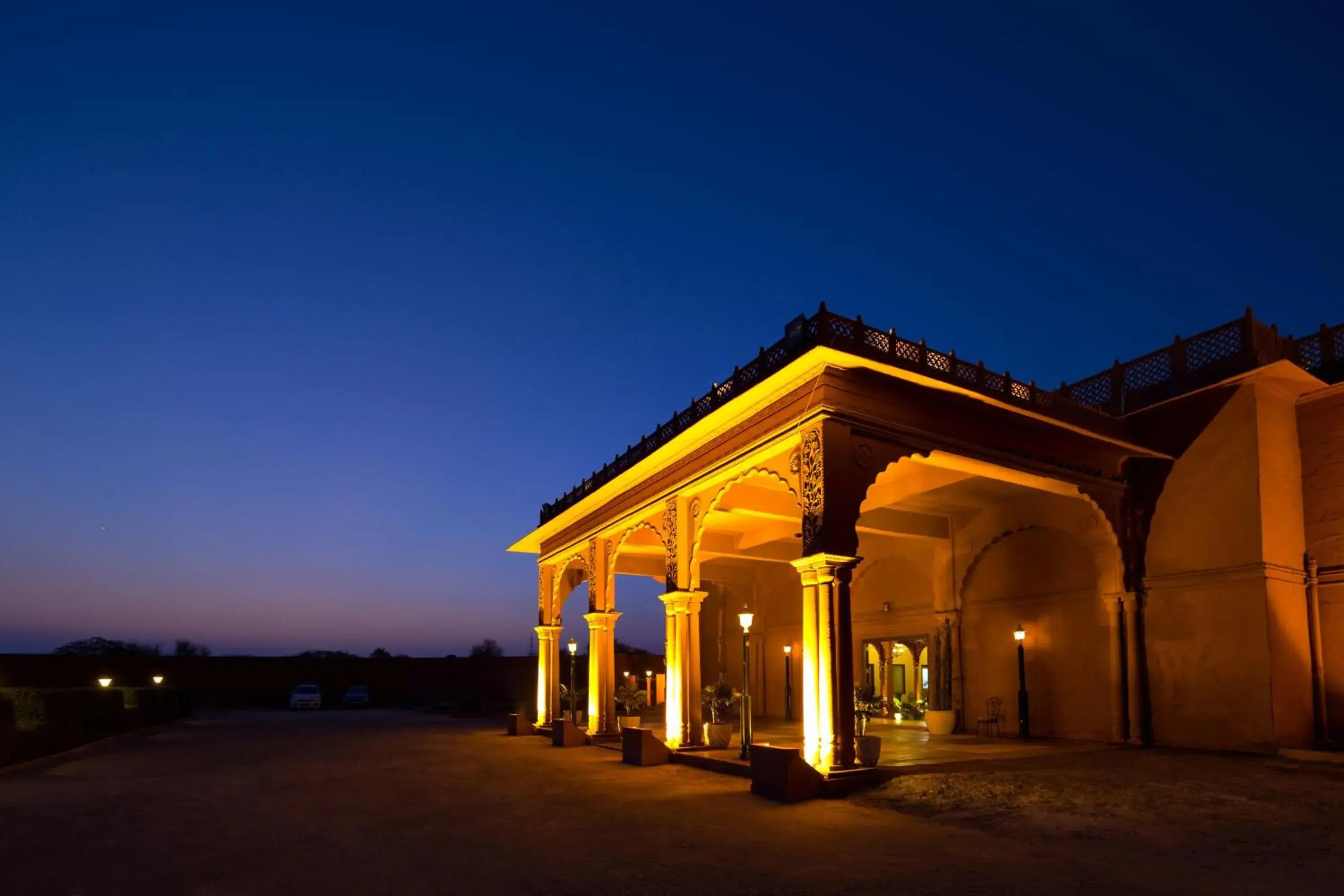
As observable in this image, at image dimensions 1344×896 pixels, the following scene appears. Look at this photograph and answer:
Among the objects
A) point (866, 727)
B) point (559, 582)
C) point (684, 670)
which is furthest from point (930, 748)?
point (559, 582)

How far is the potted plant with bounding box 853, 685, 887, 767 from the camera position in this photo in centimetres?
1247

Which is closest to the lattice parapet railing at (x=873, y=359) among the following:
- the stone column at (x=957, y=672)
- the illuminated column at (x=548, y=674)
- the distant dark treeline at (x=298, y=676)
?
the stone column at (x=957, y=672)

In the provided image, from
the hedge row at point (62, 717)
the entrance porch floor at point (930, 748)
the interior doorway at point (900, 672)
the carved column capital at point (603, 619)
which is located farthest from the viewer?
the interior doorway at point (900, 672)

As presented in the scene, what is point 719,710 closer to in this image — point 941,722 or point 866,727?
point 866,727

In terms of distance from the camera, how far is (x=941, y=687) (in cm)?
2091

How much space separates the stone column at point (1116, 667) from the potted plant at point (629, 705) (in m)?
9.81

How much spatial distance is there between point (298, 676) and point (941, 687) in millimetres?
36864

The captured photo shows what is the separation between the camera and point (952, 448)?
14.0 metres

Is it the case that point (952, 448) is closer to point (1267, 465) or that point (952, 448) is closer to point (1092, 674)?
point (1267, 465)

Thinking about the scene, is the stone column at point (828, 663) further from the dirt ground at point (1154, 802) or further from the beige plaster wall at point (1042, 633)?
the beige plaster wall at point (1042, 633)

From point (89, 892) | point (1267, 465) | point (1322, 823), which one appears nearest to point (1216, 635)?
point (1267, 465)

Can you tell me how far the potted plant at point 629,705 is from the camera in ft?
73.6

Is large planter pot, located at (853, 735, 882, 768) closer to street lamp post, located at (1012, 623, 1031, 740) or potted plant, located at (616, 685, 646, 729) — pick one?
street lamp post, located at (1012, 623, 1031, 740)

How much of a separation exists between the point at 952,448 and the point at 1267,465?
17.7 ft
